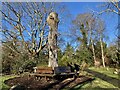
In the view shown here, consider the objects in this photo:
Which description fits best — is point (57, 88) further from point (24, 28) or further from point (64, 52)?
point (64, 52)

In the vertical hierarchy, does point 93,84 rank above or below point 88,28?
below

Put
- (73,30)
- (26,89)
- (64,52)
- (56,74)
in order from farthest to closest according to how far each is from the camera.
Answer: (73,30) < (64,52) < (56,74) < (26,89)

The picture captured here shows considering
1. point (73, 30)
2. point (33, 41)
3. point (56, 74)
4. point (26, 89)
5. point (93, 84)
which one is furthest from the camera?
point (73, 30)

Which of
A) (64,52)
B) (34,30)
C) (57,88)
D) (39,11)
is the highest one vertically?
(39,11)

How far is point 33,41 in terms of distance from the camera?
20.7 meters

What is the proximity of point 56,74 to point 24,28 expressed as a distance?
38.8ft

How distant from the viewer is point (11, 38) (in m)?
20.8

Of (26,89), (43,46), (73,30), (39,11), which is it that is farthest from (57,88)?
(73,30)

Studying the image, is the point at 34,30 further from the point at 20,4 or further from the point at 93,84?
the point at 93,84

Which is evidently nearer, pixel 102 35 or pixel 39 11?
pixel 39 11

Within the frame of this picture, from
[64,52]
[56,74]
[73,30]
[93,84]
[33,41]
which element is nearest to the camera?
[93,84]

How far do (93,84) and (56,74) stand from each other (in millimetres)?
2020

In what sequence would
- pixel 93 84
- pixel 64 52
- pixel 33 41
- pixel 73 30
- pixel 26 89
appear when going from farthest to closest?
pixel 73 30, pixel 64 52, pixel 33 41, pixel 93 84, pixel 26 89

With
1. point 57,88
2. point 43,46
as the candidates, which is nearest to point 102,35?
point 43,46
